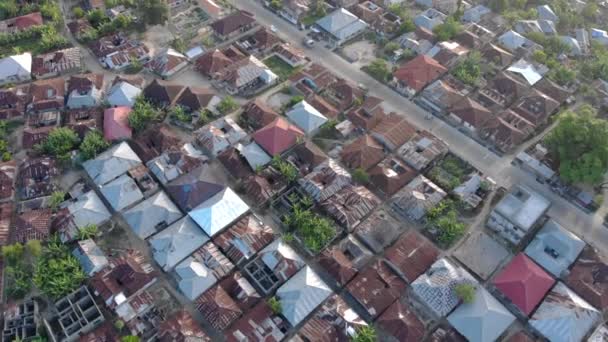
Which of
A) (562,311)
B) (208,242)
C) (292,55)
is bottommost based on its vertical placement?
(562,311)

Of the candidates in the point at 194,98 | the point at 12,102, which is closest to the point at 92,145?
the point at 194,98

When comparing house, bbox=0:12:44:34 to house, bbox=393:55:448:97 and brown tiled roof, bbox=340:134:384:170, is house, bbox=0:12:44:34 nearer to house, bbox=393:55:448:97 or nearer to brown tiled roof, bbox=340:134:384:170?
brown tiled roof, bbox=340:134:384:170

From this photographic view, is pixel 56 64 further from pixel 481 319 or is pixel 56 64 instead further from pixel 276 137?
pixel 481 319

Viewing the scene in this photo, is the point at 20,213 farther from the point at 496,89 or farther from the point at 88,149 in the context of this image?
the point at 496,89

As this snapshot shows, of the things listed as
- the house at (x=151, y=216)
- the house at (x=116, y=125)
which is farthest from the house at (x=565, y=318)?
the house at (x=116, y=125)

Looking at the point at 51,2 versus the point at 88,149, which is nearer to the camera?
the point at 88,149

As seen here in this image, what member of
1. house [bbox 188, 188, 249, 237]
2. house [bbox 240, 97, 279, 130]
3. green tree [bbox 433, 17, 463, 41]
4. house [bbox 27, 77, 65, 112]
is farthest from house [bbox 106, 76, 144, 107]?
green tree [bbox 433, 17, 463, 41]

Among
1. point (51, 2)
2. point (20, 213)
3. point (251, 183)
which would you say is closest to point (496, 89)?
point (251, 183)
